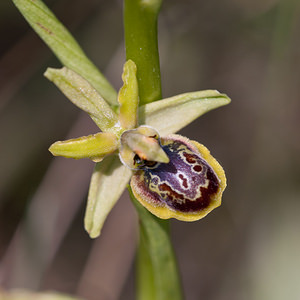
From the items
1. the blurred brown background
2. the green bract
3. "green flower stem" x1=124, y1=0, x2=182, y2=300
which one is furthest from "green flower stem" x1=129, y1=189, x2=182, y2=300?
the blurred brown background

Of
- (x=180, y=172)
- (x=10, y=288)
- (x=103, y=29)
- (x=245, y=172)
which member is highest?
(x=103, y=29)

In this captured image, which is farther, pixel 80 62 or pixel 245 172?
pixel 245 172

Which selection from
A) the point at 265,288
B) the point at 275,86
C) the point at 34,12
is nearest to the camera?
the point at 34,12

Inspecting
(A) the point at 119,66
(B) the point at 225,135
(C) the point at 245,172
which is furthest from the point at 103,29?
(C) the point at 245,172

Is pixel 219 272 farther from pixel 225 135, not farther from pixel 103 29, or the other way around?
pixel 103 29

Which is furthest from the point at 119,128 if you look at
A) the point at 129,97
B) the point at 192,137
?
the point at 192,137

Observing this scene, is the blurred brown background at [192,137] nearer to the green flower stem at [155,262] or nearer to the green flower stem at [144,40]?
the green flower stem at [155,262]

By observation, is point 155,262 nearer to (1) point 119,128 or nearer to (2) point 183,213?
(2) point 183,213

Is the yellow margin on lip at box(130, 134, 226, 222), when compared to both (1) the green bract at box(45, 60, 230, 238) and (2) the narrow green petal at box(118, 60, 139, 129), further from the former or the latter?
(2) the narrow green petal at box(118, 60, 139, 129)
